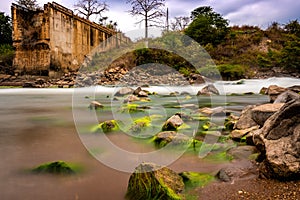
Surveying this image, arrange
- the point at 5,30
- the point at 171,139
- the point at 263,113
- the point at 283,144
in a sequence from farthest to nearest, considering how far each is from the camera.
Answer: the point at 5,30
the point at 263,113
the point at 171,139
the point at 283,144

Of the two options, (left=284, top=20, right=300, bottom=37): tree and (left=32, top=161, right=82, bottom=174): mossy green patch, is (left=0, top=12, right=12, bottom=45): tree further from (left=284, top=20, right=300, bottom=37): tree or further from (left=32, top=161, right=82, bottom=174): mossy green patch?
(left=32, top=161, right=82, bottom=174): mossy green patch

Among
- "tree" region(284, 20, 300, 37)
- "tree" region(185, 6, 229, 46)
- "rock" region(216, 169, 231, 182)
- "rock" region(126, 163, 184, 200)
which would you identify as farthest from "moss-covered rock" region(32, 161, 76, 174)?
"tree" region(284, 20, 300, 37)

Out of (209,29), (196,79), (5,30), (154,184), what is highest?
(5,30)

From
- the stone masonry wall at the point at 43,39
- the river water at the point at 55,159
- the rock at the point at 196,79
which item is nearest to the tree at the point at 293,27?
the rock at the point at 196,79

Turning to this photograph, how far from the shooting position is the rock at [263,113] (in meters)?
3.57

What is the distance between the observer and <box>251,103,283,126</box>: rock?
3566 mm

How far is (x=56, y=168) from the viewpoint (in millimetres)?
2635

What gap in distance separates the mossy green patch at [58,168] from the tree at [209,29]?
23.1 meters

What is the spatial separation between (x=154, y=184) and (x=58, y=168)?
118 centimetres

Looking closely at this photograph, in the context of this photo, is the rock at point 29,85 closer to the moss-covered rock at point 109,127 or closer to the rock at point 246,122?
the moss-covered rock at point 109,127

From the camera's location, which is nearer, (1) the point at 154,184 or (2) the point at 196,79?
(1) the point at 154,184

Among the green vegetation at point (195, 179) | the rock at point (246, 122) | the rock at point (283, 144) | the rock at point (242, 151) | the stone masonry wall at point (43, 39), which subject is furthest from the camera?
the stone masonry wall at point (43, 39)

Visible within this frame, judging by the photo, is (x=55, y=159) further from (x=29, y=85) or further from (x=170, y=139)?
(x=29, y=85)

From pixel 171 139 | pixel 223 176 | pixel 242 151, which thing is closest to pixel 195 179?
pixel 223 176
